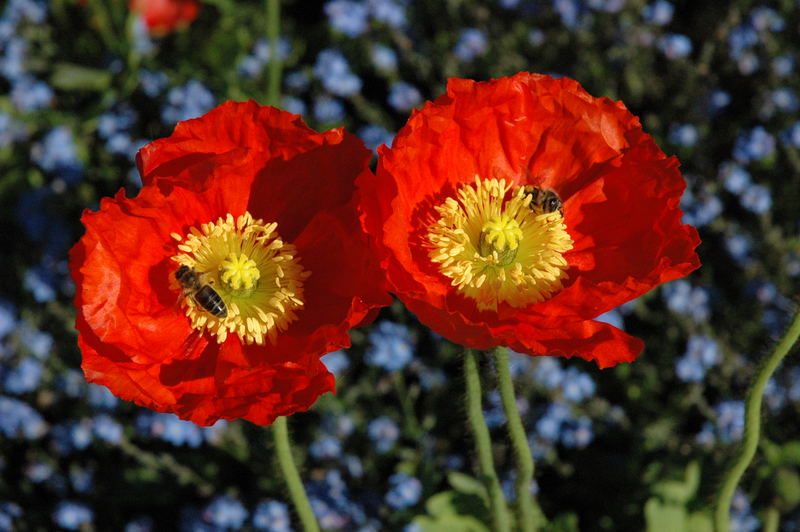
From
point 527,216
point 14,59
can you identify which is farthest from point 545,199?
point 14,59

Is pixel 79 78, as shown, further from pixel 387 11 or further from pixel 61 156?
pixel 387 11

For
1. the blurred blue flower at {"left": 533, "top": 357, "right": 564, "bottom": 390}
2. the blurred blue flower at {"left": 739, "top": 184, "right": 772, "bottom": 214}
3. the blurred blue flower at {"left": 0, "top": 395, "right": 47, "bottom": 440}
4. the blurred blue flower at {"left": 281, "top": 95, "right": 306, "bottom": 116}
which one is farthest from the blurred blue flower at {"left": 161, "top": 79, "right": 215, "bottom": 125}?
the blurred blue flower at {"left": 739, "top": 184, "right": 772, "bottom": 214}

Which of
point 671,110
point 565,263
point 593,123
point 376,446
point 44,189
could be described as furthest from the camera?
point 671,110

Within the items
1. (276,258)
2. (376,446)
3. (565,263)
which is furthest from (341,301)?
(376,446)

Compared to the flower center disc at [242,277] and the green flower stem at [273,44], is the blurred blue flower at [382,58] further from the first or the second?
the flower center disc at [242,277]

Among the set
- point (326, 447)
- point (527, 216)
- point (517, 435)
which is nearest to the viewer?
point (517, 435)

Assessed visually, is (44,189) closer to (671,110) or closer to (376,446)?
(376,446)
